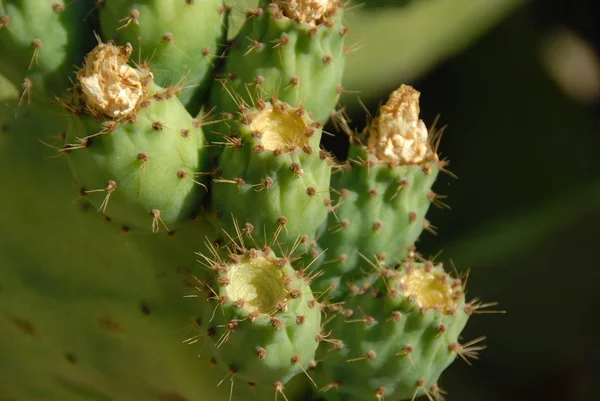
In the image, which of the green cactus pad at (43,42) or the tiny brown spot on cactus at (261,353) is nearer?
the tiny brown spot on cactus at (261,353)

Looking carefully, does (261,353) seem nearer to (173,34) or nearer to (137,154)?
(137,154)

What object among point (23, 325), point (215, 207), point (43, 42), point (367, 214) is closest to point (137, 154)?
point (215, 207)

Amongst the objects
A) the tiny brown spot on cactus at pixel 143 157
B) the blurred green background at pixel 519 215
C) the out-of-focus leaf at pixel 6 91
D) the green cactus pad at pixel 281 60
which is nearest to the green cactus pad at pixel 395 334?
the green cactus pad at pixel 281 60

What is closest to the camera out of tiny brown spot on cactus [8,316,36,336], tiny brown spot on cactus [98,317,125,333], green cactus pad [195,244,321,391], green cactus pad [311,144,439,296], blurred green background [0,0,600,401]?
green cactus pad [195,244,321,391]

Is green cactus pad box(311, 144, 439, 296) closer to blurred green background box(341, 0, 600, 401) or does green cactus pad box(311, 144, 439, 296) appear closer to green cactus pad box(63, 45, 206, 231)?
green cactus pad box(63, 45, 206, 231)

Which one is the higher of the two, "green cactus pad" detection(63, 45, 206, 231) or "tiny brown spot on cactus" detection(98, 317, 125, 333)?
"green cactus pad" detection(63, 45, 206, 231)

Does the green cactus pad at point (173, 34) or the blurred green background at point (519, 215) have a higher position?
the green cactus pad at point (173, 34)

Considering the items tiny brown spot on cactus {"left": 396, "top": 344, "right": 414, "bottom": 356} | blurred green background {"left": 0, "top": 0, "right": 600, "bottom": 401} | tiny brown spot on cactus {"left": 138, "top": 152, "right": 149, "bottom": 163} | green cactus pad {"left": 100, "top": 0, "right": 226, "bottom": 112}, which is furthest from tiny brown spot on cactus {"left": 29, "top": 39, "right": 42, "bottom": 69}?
blurred green background {"left": 0, "top": 0, "right": 600, "bottom": 401}

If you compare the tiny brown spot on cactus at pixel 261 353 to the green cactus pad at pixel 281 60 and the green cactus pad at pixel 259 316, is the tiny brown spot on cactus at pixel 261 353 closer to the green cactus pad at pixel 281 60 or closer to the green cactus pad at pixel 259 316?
the green cactus pad at pixel 259 316
